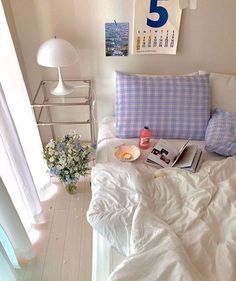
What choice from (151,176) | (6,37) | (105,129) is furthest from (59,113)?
(151,176)

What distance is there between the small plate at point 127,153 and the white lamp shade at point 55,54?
59cm

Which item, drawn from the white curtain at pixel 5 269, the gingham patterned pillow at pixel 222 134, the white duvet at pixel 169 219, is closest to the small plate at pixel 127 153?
the white duvet at pixel 169 219

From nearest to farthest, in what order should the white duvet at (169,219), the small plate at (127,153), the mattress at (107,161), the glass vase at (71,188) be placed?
the white duvet at (169,219) → the mattress at (107,161) → the small plate at (127,153) → the glass vase at (71,188)

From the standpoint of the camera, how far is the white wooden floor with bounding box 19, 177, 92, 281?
4.82 ft

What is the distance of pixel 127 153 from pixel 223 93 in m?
0.76

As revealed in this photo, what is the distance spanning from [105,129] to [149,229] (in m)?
0.92

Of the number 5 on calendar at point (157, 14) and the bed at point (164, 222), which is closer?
the bed at point (164, 222)

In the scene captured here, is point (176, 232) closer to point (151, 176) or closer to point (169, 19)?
point (151, 176)

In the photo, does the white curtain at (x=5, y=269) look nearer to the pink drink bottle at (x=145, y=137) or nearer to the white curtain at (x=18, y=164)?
the white curtain at (x=18, y=164)

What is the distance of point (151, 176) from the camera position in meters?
1.35

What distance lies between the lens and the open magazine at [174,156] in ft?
4.74

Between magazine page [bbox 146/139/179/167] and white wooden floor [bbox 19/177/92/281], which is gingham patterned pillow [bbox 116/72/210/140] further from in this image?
white wooden floor [bbox 19/177/92/281]

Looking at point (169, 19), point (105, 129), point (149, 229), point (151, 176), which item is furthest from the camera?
point (105, 129)

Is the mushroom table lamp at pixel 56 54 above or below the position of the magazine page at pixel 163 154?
above
